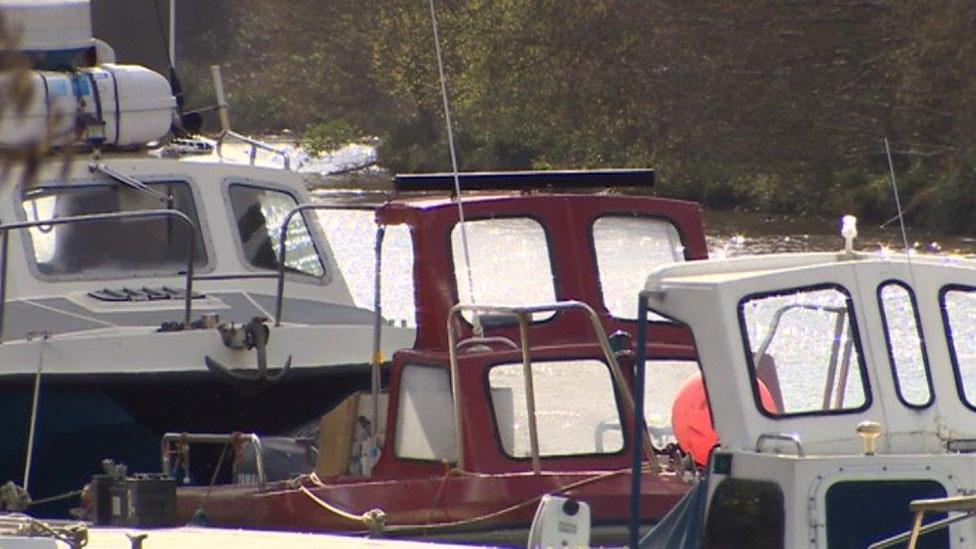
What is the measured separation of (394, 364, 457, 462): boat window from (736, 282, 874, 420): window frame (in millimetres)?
2689

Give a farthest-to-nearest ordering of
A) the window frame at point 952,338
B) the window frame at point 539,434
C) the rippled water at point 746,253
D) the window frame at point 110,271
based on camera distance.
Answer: the window frame at point 110,271 < the window frame at point 539,434 < the rippled water at point 746,253 < the window frame at point 952,338

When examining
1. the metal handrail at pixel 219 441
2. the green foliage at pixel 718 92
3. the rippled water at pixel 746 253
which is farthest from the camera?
the green foliage at pixel 718 92

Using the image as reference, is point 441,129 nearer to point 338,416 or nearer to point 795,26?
point 795,26

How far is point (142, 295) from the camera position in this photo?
12172mm

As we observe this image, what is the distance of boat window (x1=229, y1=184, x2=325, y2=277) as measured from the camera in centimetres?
1298

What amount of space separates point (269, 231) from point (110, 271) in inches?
44.0

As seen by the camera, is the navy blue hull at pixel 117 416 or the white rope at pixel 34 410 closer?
the white rope at pixel 34 410

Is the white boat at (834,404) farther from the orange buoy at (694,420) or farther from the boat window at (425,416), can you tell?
the boat window at (425,416)

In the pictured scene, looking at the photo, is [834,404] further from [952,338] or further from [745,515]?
[745,515]

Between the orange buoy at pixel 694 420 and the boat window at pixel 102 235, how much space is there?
5.22 meters

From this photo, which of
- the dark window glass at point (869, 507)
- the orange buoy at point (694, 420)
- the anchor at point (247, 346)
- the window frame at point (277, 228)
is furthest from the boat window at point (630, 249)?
the dark window glass at point (869, 507)

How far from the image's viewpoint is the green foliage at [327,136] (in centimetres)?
4472

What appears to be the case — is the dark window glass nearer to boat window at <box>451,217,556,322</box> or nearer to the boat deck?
the boat deck

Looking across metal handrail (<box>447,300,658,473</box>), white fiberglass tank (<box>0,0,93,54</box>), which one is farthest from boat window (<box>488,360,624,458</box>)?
white fiberglass tank (<box>0,0,93,54</box>)
